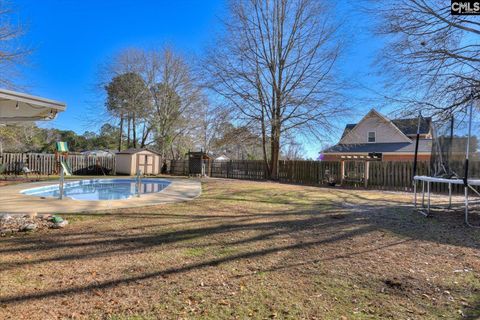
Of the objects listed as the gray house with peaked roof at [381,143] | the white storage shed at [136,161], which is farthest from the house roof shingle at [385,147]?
the white storage shed at [136,161]

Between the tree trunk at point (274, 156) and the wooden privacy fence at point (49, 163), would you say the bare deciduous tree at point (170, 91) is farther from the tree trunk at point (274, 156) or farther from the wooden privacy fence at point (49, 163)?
the tree trunk at point (274, 156)

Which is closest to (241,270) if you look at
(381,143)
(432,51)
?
(432,51)

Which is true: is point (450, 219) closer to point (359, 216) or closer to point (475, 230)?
point (475, 230)

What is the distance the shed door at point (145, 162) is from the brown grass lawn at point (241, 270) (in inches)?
642

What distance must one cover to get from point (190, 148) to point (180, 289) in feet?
88.1

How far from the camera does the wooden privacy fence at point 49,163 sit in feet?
56.7

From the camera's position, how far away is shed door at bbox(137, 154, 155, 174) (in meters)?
21.1

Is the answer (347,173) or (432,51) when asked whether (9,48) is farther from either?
(347,173)

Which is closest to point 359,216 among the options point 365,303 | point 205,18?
point 365,303

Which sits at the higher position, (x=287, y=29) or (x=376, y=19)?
(x=287, y=29)

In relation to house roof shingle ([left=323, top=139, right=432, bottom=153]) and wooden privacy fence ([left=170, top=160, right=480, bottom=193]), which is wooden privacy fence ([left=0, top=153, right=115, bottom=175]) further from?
house roof shingle ([left=323, top=139, right=432, bottom=153])

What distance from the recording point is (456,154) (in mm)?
5859

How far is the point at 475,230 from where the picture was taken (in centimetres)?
475

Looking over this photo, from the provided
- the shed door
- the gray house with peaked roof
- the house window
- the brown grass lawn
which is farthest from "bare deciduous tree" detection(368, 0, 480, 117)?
the house window
